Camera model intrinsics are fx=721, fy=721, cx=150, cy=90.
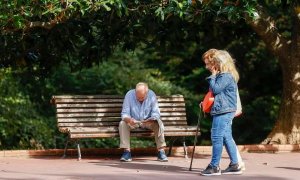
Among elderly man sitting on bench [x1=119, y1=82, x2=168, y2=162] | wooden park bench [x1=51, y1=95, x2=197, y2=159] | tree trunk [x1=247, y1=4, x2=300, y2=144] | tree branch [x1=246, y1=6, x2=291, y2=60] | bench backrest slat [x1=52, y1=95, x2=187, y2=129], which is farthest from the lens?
tree trunk [x1=247, y1=4, x2=300, y2=144]

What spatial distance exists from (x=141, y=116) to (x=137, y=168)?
4.92 ft

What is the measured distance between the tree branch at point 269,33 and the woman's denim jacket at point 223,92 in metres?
3.67

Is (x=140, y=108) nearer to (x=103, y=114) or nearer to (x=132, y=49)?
(x=103, y=114)

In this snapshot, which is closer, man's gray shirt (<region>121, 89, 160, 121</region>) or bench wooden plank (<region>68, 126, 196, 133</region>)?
bench wooden plank (<region>68, 126, 196, 133</region>)

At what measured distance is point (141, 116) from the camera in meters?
11.3

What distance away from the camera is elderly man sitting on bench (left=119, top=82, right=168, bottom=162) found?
11086 millimetres

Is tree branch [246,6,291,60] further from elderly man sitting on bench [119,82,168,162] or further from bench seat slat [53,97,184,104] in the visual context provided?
elderly man sitting on bench [119,82,168,162]

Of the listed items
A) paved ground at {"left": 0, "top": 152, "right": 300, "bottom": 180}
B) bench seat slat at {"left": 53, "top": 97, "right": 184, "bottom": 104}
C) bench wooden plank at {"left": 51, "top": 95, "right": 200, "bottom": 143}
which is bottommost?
paved ground at {"left": 0, "top": 152, "right": 300, "bottom": 180}

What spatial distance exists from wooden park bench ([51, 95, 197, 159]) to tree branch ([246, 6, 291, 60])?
1867mm

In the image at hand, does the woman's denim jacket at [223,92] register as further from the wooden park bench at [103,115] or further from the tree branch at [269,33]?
the tree branch at [269,33]

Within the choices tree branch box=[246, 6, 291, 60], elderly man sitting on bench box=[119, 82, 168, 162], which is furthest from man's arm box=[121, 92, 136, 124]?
tree branch box=[246, 6, 291, 60]

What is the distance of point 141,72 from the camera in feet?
66.9

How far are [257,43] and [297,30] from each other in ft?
24.6

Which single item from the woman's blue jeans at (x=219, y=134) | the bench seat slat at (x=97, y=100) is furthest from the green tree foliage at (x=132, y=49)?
the woman's blue jeans at (x=219, y=134)
